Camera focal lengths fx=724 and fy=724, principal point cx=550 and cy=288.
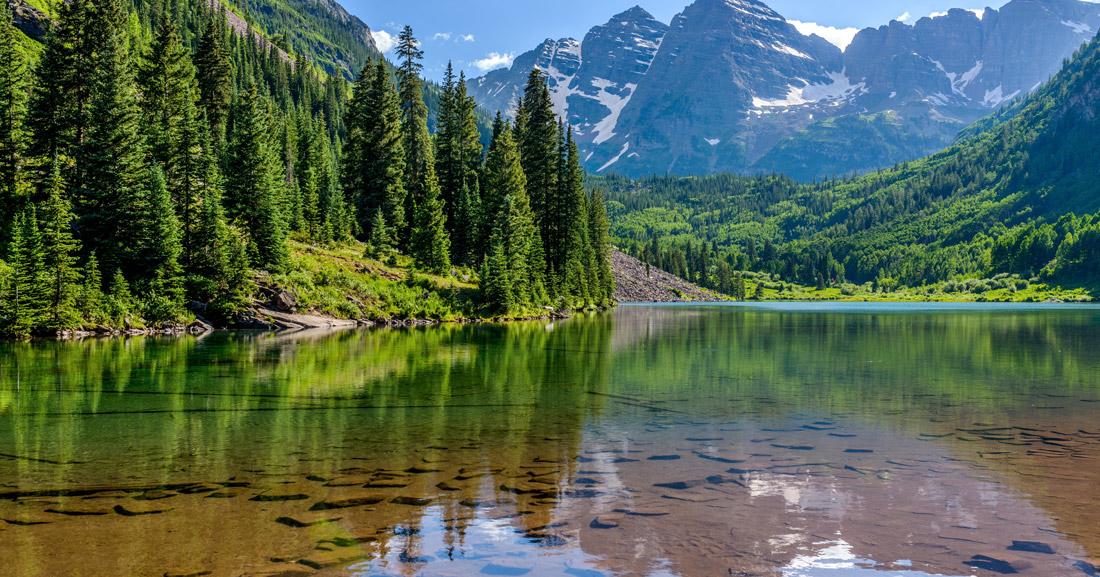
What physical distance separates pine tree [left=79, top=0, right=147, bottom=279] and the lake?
108 feet

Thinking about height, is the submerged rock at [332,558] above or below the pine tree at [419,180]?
below

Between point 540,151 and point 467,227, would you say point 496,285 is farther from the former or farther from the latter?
point 540,151

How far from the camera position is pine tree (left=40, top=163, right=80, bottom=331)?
50250 mm

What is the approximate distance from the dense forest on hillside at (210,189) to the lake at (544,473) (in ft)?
96.3

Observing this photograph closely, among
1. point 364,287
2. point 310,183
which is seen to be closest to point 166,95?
point 310,183

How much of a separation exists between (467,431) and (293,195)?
69.2 metres

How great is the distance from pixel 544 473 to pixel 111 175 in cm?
6026

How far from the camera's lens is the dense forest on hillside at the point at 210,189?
185 feet

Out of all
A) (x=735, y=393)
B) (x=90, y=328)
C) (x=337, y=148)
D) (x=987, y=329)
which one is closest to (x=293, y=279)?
(x=90, y=328)

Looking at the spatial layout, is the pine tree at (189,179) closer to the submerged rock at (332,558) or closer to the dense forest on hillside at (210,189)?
the dense forest on hillside at (210,189)

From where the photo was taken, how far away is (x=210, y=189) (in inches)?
2616

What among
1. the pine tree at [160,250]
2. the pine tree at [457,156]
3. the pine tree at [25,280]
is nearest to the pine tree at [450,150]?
the pine tree at [457,156]

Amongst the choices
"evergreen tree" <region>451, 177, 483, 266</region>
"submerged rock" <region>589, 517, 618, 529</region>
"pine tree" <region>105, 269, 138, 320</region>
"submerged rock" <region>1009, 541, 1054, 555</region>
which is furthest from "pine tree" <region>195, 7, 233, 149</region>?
"submerged rock" <region>1009, 541, 1054, 555</region>

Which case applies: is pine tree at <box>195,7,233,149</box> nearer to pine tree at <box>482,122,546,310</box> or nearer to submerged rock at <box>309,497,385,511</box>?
pine tree at <box>482,122,546,310</box>
